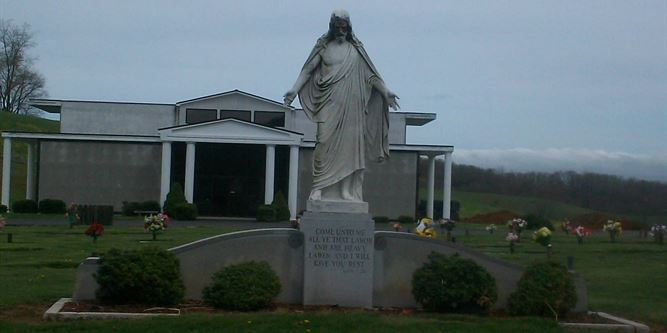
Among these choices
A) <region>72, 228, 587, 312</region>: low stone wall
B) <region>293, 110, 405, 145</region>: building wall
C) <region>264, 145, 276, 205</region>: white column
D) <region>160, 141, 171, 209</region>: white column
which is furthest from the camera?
<region>293, 110, 405, 145</region>: building wall

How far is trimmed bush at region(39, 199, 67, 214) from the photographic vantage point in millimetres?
45531

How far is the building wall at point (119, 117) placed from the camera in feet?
178

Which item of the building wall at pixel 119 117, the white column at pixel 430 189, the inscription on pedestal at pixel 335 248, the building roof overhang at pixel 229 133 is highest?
the building wall at pixel 119 117

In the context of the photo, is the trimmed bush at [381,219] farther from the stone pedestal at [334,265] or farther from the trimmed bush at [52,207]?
the stone pedestal at [334,265]

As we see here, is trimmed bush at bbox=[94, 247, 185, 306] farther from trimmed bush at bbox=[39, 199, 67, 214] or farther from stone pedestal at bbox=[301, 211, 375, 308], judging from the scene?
trimmed bush at bbox=[39, 199, 67, 214]

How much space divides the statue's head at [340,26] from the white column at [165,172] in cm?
3534

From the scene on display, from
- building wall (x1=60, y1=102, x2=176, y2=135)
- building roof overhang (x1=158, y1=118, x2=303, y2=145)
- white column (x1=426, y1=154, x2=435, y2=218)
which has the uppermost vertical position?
building wall (x1=60, y1=102, x2=176, y2=135)

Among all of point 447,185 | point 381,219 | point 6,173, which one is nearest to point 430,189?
point 447,185

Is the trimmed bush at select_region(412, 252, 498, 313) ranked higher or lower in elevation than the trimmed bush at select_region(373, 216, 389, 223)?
higher

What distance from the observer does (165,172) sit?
4697 centimetres

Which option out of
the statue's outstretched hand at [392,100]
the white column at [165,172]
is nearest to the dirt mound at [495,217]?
the white column at [165,172]

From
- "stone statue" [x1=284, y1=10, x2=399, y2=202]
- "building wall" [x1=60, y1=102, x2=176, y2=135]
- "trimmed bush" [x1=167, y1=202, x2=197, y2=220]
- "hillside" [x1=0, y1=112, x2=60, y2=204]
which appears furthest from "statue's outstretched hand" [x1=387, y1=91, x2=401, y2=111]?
"hillside" [x1=0, y1=112, x2=60, y2=204]

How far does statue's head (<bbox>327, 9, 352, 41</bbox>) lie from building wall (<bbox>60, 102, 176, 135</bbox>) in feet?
140

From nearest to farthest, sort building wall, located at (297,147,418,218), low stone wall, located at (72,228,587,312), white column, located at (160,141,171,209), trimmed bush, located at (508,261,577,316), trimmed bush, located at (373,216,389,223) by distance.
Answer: trimmed bush, located at (508,261,577,316) → low stone wall, located at (72,228,587,312) → white column, located at (160,141,171,209) → trimmed bush, located at (373,216,389,223) → building wall, located at (297,147,418,218)
